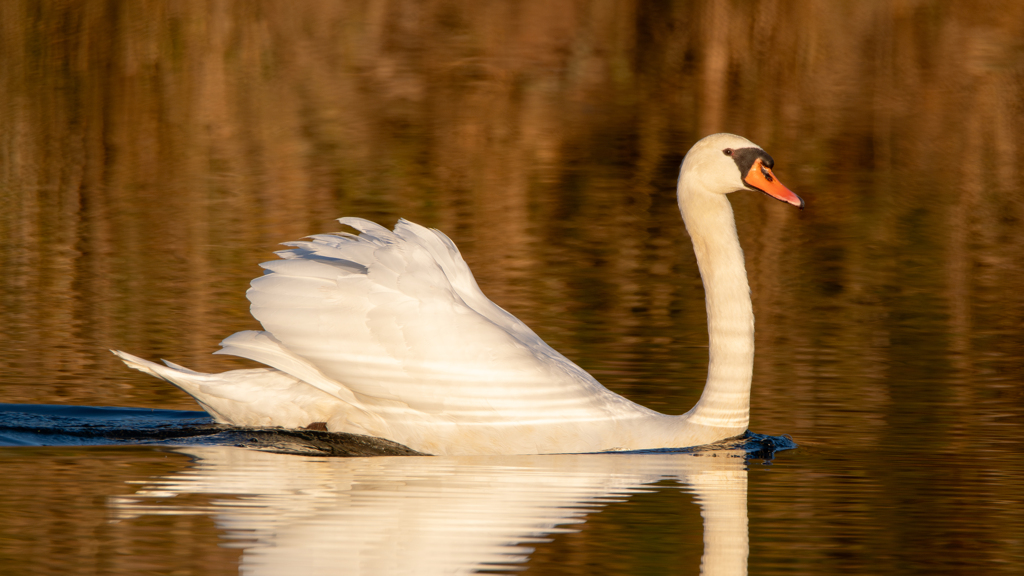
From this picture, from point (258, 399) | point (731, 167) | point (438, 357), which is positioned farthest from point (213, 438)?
point (731, 167)

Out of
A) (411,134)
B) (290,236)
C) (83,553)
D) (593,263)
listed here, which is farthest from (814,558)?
(411,134)

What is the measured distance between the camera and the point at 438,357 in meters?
7.56

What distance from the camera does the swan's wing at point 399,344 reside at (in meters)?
7.56

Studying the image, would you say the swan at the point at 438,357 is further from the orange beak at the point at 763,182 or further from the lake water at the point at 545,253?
the lake water at the point at 545,253

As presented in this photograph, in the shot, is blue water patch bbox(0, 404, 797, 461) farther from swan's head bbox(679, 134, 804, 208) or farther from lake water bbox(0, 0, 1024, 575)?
swan's head bbox(679, 134, 804, 208)

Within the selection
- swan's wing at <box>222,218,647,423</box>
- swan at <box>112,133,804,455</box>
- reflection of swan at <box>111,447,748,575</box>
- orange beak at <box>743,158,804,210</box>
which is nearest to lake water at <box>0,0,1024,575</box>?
reflection of swan at <box>111,447,748,575</box>

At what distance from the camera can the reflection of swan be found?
223 inches

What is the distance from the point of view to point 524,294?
39.3ft

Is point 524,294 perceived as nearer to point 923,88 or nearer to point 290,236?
point 290,236

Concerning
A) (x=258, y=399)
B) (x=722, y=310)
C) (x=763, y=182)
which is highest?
(x=763, y=182)

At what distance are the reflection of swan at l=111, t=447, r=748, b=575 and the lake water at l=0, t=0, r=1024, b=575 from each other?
0.09 feet

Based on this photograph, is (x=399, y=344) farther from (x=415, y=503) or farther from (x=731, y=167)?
(x=731, y=167)

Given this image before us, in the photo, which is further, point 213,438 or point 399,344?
point 213,438

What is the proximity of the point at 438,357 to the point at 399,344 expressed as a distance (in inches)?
8.0
